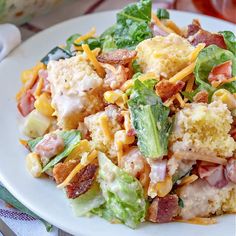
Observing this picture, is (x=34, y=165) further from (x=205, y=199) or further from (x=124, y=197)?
(x=205, y=199)

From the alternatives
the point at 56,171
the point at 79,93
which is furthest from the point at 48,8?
the point at 56,171

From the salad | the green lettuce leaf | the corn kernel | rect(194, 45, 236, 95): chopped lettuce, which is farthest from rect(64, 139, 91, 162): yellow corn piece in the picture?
rect(194, 45, 236, 95): chopped lettuce

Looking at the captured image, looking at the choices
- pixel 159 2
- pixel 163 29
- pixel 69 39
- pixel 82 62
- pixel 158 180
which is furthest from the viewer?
pixel 159 2

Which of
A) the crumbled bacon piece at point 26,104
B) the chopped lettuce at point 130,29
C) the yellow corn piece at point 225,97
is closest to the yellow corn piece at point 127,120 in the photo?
the yellow corn piece at point 225,97

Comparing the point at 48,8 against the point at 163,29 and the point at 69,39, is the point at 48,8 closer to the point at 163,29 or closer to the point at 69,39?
the point at 69,39

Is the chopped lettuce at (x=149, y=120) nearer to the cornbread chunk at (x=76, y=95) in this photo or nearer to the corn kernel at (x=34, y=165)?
the cornbread chunk at (x=76, y=95)

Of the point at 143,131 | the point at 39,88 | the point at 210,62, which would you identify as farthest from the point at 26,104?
the point at 210,62
